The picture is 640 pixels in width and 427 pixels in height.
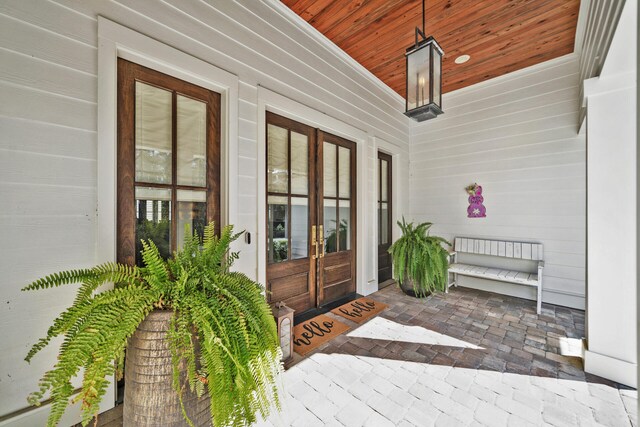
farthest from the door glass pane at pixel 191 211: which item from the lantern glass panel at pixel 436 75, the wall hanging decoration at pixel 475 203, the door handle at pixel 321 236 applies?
the wall hanging decoration at pixel 475 203

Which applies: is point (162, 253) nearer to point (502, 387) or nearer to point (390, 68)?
point (502, 387)

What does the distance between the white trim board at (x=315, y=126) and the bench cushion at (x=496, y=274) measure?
4.55ft

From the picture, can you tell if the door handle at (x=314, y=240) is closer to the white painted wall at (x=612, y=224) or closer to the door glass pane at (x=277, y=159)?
the door glass pane at (x=277, y=159)

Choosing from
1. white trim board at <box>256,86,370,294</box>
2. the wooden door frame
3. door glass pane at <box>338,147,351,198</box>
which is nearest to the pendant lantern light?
white trim board at <box>256,86,370,294</box>

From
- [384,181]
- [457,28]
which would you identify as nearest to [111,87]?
[457,28]

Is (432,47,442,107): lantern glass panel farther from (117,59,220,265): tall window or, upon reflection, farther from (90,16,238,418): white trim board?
(90,16,238,418): white trim board

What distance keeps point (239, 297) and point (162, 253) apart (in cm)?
100

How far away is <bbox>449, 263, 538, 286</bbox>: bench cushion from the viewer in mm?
3154

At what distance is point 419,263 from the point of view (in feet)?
10.8

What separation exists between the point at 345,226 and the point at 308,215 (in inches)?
28.7

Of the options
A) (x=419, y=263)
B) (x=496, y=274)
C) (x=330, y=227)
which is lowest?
(x=496, y=274)

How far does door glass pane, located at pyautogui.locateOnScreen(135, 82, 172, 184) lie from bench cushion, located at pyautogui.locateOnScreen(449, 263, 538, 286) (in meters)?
3.74

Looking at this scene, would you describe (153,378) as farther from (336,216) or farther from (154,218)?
(336,216)

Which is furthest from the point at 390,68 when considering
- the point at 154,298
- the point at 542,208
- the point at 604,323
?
the point at 154,298
